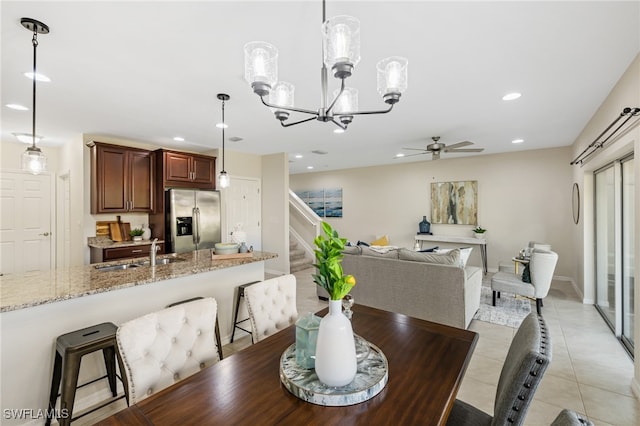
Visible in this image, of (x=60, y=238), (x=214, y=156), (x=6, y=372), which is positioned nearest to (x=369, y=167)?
(x=214, y=156)

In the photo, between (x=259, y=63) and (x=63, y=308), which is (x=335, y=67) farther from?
(x=63, y=308)

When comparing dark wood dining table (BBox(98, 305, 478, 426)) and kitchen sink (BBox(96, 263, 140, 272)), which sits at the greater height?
kitchen sink (BBox(96, 263, 140, 272))

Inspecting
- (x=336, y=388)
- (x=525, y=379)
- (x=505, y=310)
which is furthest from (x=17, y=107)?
(x=505, y=310)

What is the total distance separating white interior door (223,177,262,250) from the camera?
5656 mm

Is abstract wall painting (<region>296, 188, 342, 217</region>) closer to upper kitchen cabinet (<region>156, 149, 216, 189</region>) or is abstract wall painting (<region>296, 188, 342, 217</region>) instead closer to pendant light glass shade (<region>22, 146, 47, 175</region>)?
upper kitchen cabinet (<region>156, 149, 216, 189</region>)

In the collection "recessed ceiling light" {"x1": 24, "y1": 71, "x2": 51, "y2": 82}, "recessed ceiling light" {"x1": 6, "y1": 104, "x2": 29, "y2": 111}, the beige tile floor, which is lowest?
the beige tile floor

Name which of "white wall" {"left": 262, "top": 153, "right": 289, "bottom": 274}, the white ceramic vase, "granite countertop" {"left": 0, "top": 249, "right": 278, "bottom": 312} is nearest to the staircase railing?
"white wall" {"left": 262, "top": 153, "right": 289, "bottom": 274}

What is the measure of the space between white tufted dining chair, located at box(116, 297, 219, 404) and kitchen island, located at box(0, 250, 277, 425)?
0.82 metres

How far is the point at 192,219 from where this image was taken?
16.3ft

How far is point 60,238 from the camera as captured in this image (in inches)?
205

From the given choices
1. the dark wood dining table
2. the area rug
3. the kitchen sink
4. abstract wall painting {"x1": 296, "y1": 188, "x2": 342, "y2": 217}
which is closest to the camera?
the dark wood dining table

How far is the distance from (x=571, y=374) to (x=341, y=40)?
3.22m

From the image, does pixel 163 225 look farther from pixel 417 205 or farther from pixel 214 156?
pixel 417 205

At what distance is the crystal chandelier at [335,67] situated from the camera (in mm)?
1271
